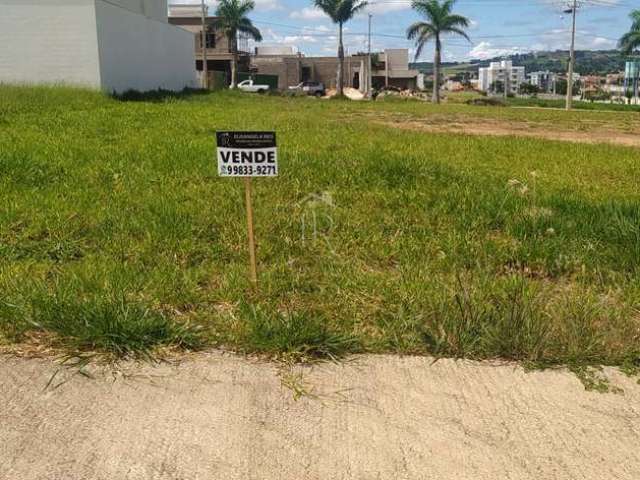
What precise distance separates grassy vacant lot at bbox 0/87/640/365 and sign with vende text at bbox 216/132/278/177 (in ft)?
2.44

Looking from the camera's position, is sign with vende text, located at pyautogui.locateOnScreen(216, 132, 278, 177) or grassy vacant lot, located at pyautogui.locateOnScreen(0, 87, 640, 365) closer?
grassy vacant lot, located at pyautogui.locateOnScreen(0, 87, 640, 365)

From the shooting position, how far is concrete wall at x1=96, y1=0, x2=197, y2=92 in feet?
73.2

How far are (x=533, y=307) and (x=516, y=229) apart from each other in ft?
5.85

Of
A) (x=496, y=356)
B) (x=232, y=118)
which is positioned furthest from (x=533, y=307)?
(x=232, y=118)

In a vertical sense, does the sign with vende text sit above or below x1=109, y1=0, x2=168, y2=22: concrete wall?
below

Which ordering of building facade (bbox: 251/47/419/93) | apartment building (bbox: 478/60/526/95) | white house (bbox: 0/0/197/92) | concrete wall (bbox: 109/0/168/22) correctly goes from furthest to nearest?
apartment building (bbox: 478/60/526/95)
building facade (bbox: 251/47/419/93)
concrete wall (bbox: 109/0/168/22)
white house (bbox: 0/0/197/92)

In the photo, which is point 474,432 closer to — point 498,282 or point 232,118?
point 498,282

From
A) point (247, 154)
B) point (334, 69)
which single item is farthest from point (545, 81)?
point (247, 154)

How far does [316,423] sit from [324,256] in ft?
7.10

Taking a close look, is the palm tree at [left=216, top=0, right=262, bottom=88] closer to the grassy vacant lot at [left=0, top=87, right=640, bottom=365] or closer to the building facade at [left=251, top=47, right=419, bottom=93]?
the building facade at [left=251, top=47, right=419, bottom=93]

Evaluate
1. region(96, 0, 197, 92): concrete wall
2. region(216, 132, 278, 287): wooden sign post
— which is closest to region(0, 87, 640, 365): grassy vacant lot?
region(216, 132, 278, 287): wooden sign post

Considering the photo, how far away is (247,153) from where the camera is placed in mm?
3857

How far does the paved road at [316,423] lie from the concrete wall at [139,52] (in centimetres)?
2066

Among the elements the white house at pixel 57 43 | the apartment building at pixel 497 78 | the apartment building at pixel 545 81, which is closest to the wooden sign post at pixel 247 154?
the white house at pixel 57 43
